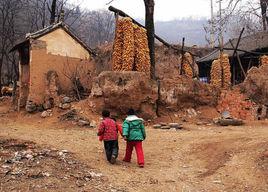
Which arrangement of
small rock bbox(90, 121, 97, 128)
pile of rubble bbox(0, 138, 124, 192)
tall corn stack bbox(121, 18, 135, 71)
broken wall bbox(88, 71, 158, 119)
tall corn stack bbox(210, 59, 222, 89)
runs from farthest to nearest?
tall corn stack bbox(210, 59, 222, 89) < tall corn stack bbox(121, 18, 135, 71) < broken wall bbox(88, 71, 158, 119) < small rock bbox(90, 121, 97, 128) < pile of rubble bbox(0, 138, 124, 192)

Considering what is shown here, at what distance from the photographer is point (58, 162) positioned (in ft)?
32.8

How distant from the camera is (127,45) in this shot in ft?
59.7

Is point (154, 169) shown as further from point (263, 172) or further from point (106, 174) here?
point (263, 172)

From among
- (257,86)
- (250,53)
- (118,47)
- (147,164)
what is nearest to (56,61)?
(118,47)

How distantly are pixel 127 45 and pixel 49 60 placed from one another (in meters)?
4.23

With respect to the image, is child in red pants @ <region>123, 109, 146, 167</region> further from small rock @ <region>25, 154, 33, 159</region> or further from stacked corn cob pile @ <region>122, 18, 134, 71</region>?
stacked corn cob pile @ <region>122, 18, 134, 71</region>

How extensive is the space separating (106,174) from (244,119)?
393 inches

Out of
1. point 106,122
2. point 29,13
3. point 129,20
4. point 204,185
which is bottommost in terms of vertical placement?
point 204,185

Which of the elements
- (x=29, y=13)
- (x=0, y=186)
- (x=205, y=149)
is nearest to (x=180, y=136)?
(x=205, y=149)

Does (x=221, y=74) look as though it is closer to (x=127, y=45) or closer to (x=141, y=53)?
(x=141, y=53)

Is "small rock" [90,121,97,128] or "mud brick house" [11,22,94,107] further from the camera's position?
"mud brick house" [11,22,94,107]

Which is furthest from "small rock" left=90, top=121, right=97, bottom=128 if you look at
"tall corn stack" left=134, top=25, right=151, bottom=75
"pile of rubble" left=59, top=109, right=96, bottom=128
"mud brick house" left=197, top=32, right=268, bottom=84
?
"mud brick house" left=197, top=32, right=268, bottom=84

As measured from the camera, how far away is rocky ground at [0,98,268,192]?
29.6 feet

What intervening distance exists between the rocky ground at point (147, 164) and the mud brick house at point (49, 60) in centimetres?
566
